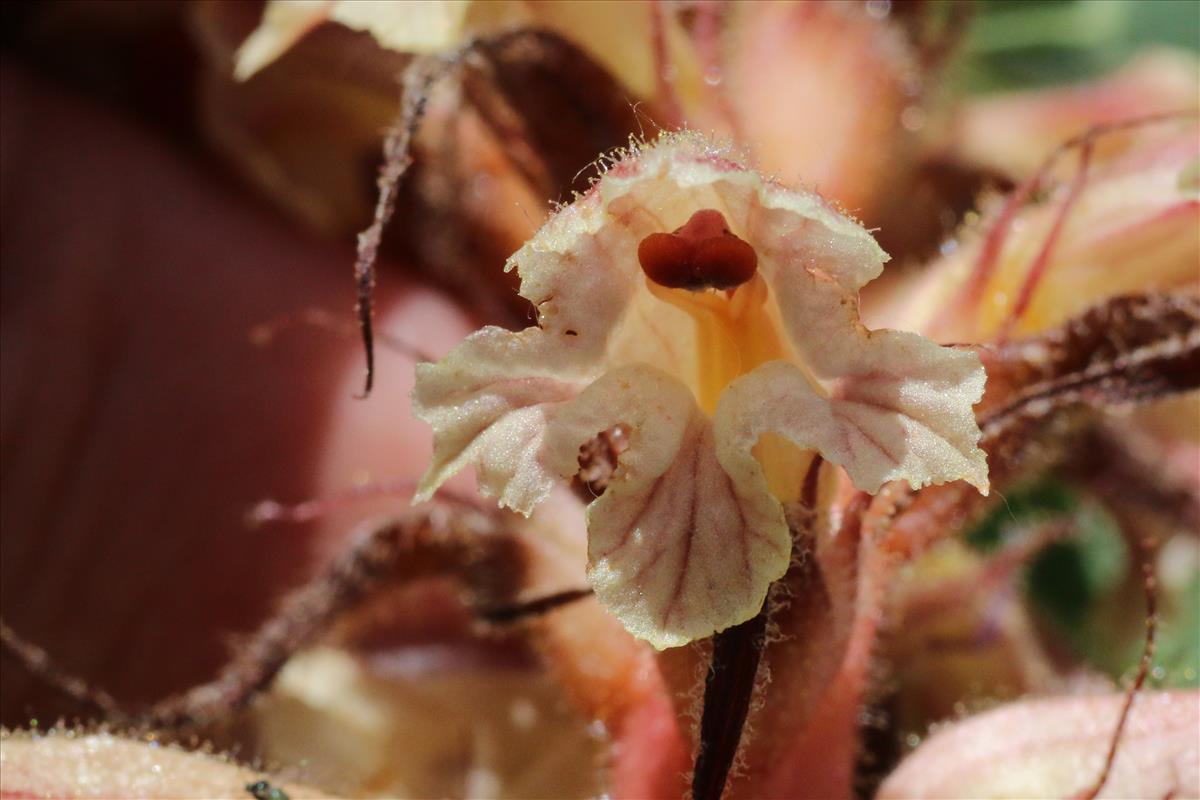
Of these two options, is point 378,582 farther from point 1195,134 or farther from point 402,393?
point 1195,134

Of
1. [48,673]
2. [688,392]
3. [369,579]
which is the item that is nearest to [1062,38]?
[369,579]

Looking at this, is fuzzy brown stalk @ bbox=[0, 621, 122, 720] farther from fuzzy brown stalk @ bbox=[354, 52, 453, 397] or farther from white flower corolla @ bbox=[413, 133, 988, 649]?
white flower corolla @ bbox=[413, 133, 988, 649]

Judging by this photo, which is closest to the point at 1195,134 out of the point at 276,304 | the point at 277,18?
the point at 277,18

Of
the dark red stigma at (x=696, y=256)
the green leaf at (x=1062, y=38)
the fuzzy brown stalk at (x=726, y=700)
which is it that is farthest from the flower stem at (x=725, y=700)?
the green leaf at (x=1062, y=38)

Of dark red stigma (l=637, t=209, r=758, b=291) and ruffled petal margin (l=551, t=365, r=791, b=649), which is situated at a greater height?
dark red stigma (l=637, t=209, r=758, b=291)

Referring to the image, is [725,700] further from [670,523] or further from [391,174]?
[391,174]

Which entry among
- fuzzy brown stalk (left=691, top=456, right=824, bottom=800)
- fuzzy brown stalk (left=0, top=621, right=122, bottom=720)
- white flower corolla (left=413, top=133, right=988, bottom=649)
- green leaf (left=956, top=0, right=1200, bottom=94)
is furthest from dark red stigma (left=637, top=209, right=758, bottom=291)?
green leaf (left=956, top=0, right=1200, bottom=94)

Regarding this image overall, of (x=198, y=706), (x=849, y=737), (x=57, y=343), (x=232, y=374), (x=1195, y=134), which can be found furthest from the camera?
(x=232, y=374)

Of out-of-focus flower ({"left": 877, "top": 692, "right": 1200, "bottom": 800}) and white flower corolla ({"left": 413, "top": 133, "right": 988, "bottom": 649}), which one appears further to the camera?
out-of-focus flower ({"left": 877, "top": 692, "right": 1200, "bottom": 800})
